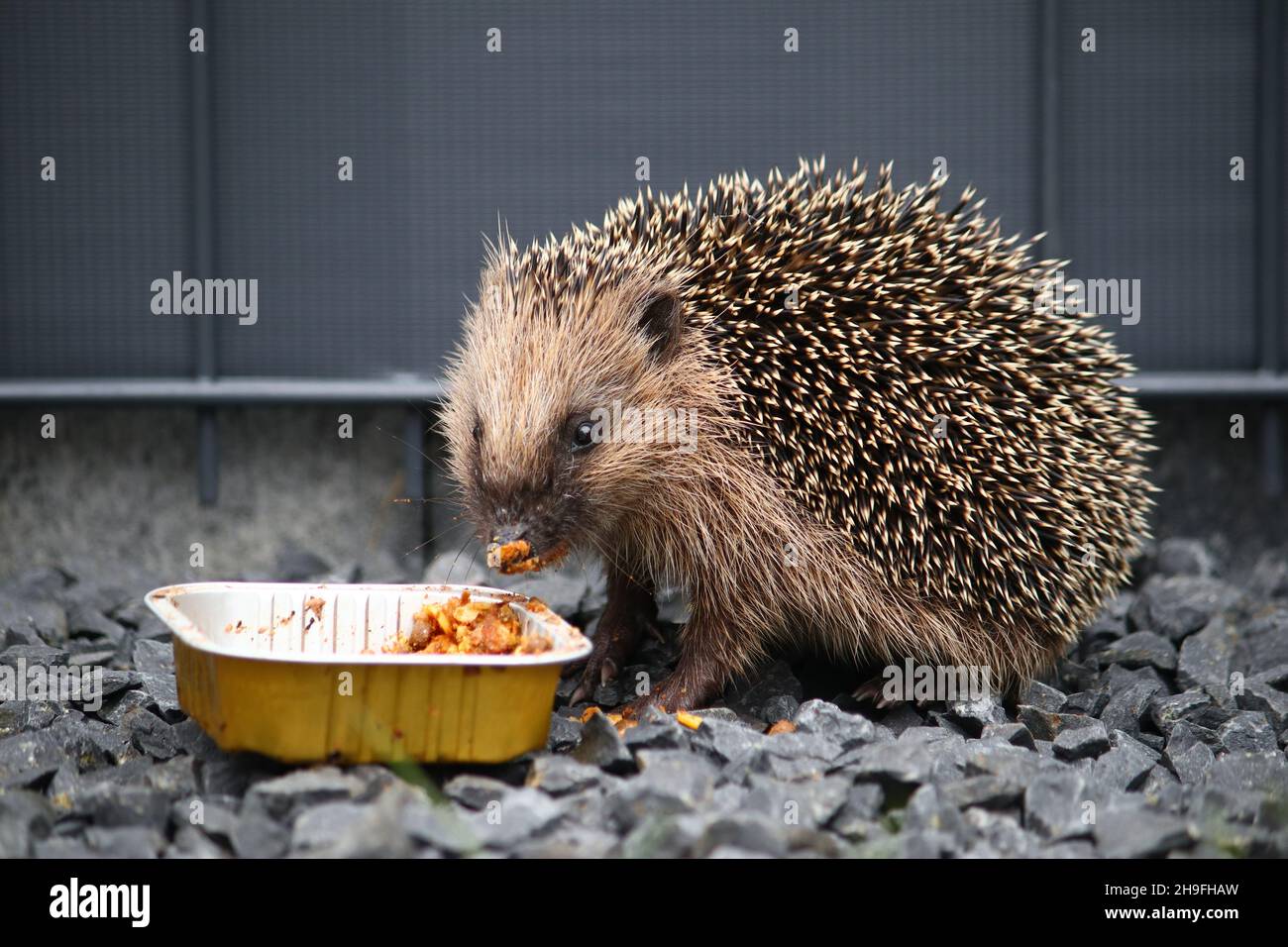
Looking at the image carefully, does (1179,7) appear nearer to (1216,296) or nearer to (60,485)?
(1216,296)

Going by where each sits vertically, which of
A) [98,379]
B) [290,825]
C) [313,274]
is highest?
[313,274]

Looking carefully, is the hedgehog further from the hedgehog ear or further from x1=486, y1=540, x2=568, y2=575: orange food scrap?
x1=486, y1=540, x2=568, y2=575: orange food scrap

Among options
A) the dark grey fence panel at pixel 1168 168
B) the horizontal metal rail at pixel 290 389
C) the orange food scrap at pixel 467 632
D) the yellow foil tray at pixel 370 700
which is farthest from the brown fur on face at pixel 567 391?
the dark grey fence panel at pixel 1168 168

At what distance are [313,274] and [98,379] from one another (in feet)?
5.60

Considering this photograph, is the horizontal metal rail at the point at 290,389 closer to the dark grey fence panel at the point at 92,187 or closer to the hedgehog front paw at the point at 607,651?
the dark grey fence panel at the point at 92,187

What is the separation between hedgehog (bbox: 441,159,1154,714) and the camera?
5848 millimetres

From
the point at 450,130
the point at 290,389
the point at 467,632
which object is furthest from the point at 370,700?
the point at 450,130

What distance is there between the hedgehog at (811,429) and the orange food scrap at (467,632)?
387 millimetres

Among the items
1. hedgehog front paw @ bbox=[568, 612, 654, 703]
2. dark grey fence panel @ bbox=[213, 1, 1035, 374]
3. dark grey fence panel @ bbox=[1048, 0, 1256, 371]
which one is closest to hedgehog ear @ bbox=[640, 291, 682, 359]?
hedgehog front paw @ bbox=[568, 612, 654, 703]

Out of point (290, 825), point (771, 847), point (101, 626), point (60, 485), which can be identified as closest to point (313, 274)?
point (60, 485)

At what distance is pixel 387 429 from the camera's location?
9148 mm

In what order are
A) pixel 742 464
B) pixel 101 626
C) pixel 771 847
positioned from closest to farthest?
1. pixel 771 847
2. pixel 742 464
3. pixel 101 626

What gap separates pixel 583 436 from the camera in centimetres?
578

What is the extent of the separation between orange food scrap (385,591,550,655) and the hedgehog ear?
149 cm
